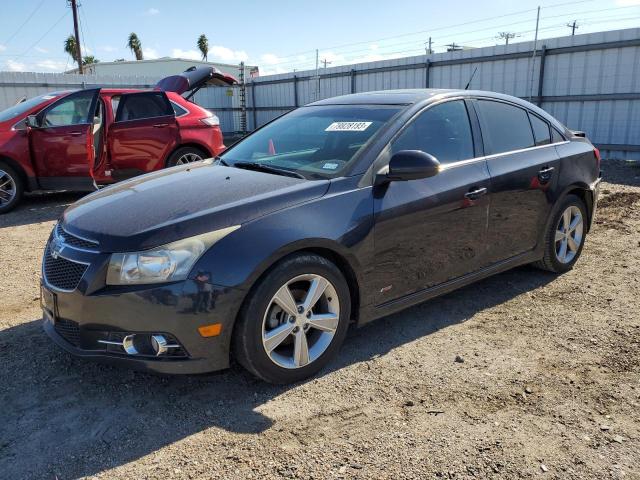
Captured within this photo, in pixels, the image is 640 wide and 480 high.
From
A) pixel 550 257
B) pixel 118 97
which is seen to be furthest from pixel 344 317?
pixel 118 97

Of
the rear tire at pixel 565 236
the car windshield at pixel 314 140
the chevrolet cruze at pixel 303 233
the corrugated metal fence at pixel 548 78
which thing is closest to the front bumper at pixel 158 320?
the chevrolet cruze at pixel 303 233

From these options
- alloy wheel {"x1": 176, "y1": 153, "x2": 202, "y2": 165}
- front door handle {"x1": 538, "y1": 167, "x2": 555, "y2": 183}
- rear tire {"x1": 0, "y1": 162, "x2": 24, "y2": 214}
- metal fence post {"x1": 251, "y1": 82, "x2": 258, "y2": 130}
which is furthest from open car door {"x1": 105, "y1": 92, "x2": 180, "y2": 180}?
metal fence post {"x1": 251, "y1": 82, "x2": 258, "y2": 130}

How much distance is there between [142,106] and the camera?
8391mm

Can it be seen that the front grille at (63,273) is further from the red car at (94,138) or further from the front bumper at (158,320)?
the red car at (94,138)

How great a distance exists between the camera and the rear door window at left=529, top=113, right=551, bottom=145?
4551mm

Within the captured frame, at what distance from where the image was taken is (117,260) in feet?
8.79

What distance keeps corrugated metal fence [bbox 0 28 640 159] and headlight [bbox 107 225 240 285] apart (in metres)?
11.5

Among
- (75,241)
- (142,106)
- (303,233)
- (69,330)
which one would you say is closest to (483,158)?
(303,233)

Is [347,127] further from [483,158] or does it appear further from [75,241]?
[75,241]

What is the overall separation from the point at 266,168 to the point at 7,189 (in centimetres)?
583

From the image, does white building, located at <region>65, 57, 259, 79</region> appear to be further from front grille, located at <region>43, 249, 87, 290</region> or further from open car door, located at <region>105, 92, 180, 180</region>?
front grille, located at <region>43, 249, 87, 290</region>

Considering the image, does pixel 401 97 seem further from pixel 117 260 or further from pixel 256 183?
pixel 117 260

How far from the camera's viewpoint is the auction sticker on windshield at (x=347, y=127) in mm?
3641

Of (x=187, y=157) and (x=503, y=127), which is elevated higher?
(x=503, y=127)
